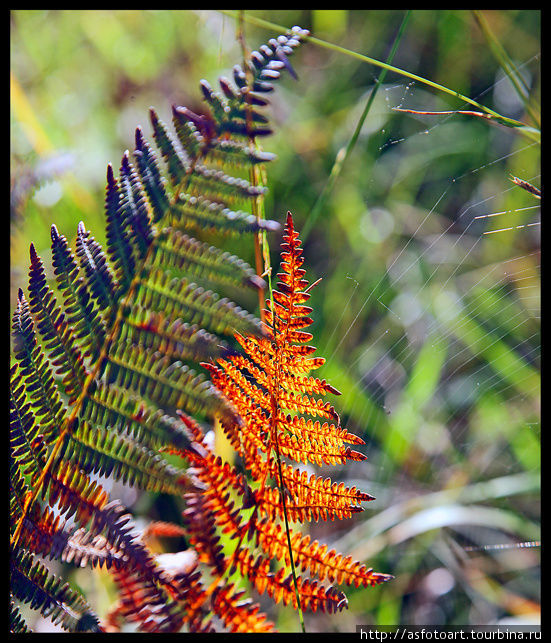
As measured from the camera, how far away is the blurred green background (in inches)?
57.1

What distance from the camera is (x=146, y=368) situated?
1.90 ft

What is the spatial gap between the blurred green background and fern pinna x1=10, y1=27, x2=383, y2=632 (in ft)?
2.03

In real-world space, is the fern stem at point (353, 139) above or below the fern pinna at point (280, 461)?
above

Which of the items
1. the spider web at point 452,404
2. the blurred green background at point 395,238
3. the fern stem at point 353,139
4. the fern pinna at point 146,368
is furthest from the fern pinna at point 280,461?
the spider web at point 452,404

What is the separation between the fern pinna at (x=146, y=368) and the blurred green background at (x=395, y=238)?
62cm

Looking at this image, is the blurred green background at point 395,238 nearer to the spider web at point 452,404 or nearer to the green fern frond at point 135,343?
the spider web at point 452,404

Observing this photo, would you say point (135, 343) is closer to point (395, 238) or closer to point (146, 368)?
point (146, 368)

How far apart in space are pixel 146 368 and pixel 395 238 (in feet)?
4.96

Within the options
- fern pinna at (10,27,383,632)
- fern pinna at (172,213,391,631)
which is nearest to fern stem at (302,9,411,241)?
fern pinna at (10,27,383,632)

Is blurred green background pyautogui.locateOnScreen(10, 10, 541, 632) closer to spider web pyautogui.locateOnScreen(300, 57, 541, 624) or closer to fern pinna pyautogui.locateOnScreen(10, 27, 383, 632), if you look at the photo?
spider web pyautogui.locateOnScreen(300, 57, 541, 624)

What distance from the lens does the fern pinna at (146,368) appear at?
0.56 m

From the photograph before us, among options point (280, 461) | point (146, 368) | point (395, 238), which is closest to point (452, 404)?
point (395, 238)

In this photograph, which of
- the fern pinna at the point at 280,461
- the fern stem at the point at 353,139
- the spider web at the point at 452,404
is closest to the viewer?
the fern pinna at the point at 280,461
